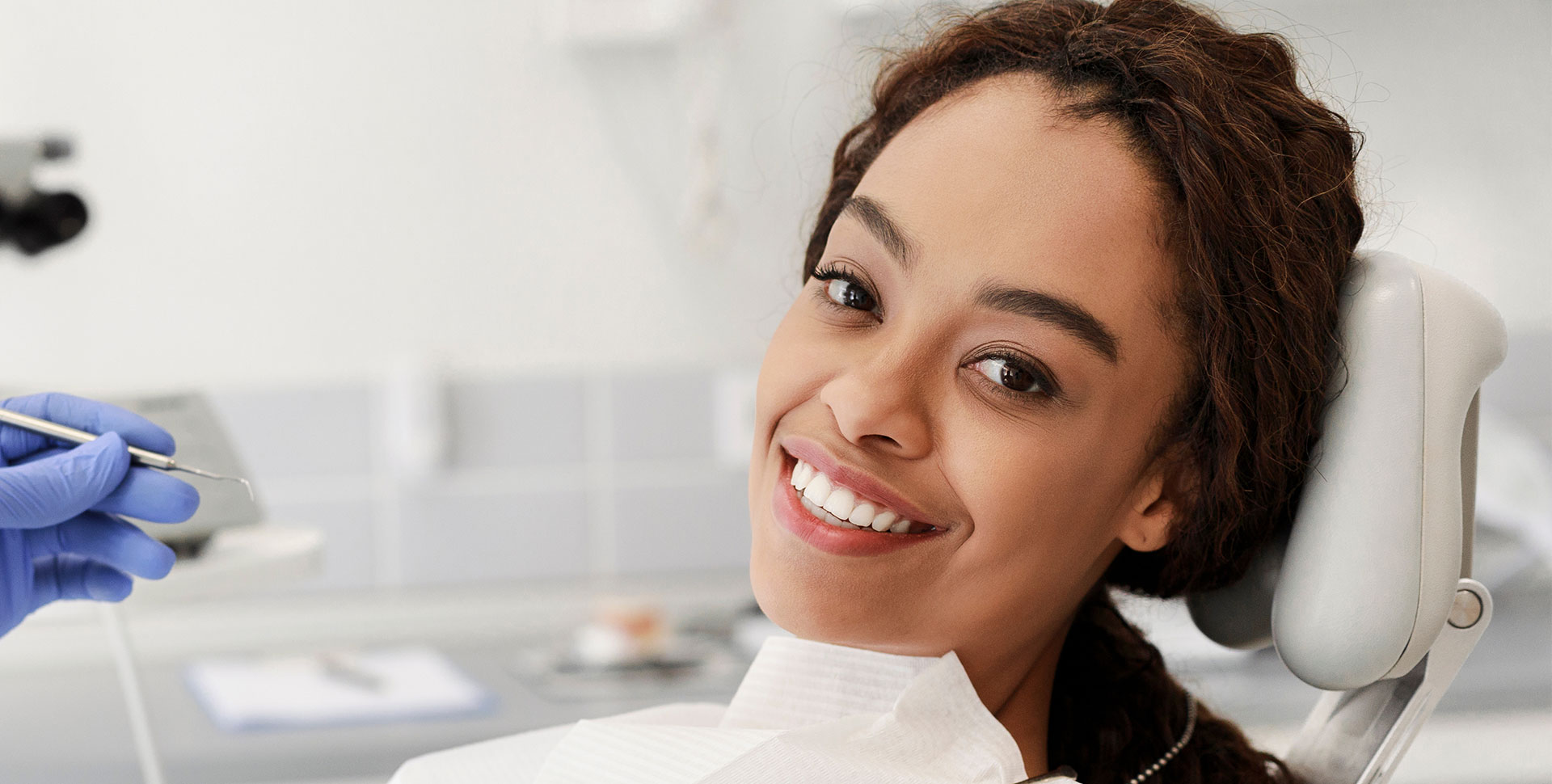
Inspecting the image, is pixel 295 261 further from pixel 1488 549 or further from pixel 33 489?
pixel 1488 549

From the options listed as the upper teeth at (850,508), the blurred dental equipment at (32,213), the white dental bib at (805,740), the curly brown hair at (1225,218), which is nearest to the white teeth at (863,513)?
the upper teeth at (850,508)

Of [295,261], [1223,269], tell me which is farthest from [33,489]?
[295,261]

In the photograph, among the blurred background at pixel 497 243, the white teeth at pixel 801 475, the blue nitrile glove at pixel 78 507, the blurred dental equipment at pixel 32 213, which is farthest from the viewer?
the blurred background at pixel 497 243

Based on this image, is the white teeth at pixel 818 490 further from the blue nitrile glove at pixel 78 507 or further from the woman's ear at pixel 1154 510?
the blue nitrile glove at pixel 78 507

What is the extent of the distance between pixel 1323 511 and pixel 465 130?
75.6 inches

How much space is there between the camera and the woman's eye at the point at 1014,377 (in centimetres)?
84

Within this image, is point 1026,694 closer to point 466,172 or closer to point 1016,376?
point 1016,376

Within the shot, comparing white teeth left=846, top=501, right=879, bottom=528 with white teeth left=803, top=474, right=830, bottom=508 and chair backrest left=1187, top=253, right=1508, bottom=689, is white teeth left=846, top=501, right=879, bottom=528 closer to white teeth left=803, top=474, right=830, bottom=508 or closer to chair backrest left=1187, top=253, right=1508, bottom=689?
white teeth left=803, top=474, right=830, bottom=508

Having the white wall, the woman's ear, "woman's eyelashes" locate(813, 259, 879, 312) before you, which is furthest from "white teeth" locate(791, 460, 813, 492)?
the white wall

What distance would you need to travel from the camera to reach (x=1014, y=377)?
0.84m

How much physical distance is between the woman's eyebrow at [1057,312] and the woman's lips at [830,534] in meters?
0.16

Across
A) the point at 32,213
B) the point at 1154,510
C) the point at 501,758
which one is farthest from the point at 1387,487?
the point at 32,213

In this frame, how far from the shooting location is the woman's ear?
2.95 feet

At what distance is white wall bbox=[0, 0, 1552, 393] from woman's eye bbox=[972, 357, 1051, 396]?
1591 mm
